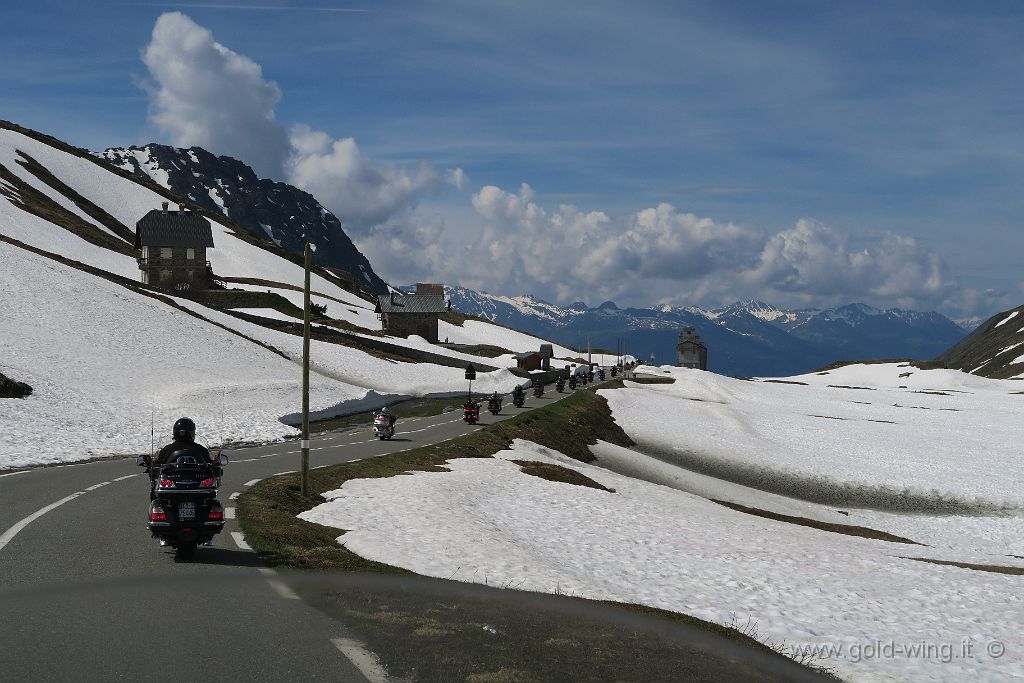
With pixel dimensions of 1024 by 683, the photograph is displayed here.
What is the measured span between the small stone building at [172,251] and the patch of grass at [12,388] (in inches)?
3304

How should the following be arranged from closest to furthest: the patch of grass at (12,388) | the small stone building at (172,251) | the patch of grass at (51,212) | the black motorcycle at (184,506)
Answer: the black motorcycle at (184,506) < the patch of grass at (12,388) < the patch of grass at (51,212) < the small stone building at (172,251)

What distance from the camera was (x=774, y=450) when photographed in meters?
62.6

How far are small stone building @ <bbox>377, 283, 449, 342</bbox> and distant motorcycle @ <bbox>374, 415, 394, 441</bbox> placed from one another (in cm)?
10371

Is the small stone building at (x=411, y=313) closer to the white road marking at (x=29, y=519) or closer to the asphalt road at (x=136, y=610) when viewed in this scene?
the white road marking at (x=29, y=519)

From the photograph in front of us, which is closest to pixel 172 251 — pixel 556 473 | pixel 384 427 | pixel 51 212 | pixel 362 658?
pixel 51 212

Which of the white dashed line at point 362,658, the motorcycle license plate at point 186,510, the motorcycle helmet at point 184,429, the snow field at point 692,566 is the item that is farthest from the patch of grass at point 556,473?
the white dashed line at point 362,658

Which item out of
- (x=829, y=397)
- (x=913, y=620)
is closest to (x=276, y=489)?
(x=913, y=620)

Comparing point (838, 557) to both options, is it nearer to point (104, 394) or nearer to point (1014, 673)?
point (1014, 673)

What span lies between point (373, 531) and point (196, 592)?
790 cm

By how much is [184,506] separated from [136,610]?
11.1ft

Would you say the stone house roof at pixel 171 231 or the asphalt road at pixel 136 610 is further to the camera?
the stone house roof at pixel 171 231

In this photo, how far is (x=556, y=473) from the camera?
38.7 metres

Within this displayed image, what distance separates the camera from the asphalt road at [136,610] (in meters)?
9.61

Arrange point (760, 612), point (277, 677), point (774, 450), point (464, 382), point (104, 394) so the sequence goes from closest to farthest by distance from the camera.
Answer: point (277, 677) < point (760, 612) < point (104, 394) < point (774, 450) < point (464, 382)
